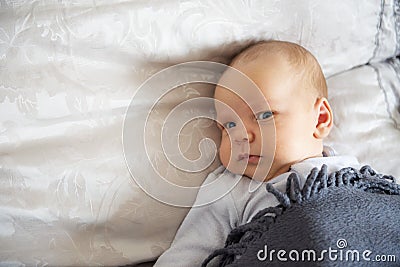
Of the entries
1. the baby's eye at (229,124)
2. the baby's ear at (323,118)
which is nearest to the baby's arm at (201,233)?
the baby's eye at (229,124)

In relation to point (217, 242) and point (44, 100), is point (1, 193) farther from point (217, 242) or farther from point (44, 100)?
point (217, 242)

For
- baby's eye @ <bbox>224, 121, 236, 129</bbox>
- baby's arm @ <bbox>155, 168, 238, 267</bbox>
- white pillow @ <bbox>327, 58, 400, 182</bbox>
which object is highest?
baby's eye @ <bbox>224, 121, 236, 129</bbox>

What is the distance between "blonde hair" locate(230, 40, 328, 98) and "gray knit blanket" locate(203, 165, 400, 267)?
0.22 m

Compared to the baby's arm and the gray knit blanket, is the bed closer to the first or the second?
the baby's arm

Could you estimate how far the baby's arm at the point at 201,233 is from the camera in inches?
45.1

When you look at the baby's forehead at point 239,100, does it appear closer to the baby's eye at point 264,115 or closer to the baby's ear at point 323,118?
the baby's eye at point 264,115

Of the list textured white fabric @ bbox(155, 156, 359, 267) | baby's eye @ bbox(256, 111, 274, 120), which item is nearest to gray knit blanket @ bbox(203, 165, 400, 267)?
textured white fabric @ bbox(155, 156, 359, 267)

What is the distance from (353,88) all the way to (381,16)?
184 mm

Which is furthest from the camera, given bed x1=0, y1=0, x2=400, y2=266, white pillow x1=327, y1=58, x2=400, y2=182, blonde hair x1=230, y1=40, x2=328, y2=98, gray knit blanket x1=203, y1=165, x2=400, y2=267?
white pillow x1=327, y1=58, x2=400, y2=182

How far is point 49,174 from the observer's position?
3.75 ft

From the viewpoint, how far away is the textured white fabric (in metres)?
1.15

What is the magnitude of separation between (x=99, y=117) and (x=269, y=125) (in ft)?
1.06

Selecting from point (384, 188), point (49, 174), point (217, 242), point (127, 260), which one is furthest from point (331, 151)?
point (49, 174)

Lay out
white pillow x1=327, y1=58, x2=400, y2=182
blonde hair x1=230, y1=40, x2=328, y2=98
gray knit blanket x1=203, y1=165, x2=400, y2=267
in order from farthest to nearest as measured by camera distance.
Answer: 1. white pillow x1=327, y1=58, x2=400, y2=182
2. blonde hair x1=230, y1=40, x2=328, y2=98
3. gray knit blanket x1=203, y1=165, x2=400, y2=267
